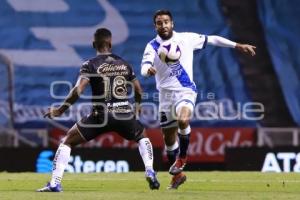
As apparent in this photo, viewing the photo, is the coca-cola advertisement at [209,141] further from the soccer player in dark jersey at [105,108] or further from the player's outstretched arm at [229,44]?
the soccer player in dark jersey at [105,108]

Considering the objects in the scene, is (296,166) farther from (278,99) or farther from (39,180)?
(39,180)

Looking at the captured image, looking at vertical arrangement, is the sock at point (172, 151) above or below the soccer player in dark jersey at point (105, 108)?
below

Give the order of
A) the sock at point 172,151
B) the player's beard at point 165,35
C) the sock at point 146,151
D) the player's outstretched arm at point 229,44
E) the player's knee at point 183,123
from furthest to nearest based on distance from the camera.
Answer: the sock at point 172,151, the player's beard at point 165,35, the player's outstretched arm at point 229,44, the player's knee at point 183,123, the sock at point 146,151

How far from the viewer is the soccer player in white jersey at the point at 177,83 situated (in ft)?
47.3

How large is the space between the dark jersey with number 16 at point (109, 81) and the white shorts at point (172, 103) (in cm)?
114

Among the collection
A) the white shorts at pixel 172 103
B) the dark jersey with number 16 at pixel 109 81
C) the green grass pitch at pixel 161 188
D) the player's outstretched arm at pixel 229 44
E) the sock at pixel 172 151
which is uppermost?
the player's outstretched arm at pixel 229 44

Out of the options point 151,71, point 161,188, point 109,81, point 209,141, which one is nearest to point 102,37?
point 109,81

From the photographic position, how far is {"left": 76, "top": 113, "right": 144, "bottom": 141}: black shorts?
13625 millimetres

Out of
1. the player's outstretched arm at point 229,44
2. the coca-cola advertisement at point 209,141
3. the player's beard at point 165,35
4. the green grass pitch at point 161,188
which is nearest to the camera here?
the green grass pitch at point 161,188

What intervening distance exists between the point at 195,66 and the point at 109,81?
9211 mm

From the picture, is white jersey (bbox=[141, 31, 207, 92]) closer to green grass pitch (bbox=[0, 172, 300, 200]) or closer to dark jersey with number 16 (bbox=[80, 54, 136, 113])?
dark jersey with number 16 (bbox=[80, 54, 136, 113])

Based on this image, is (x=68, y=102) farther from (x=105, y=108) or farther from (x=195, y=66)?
(x=195, y=66)

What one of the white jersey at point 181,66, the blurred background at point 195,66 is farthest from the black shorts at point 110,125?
the blurred background at point 195,66

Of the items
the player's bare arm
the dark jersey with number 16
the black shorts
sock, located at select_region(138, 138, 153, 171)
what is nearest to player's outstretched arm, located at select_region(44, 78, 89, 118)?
the dark jersey with number 16
